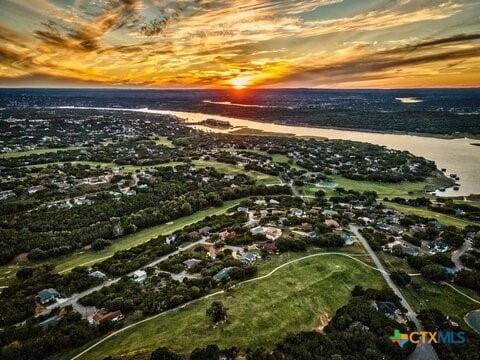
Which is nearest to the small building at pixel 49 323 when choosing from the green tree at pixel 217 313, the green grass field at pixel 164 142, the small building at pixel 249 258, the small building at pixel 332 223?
the green tree at pixel 217 313

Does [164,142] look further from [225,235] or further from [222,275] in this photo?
[222,275]

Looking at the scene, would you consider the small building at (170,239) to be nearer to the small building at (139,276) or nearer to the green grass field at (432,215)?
the small building at (139,276)

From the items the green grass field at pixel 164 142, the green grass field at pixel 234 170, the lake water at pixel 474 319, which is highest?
the lake water at pixel 474 319

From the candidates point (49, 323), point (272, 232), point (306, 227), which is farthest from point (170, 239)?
point (49, 323)

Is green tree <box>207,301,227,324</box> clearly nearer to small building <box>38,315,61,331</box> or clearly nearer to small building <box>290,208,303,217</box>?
small building <box>38,315,61,331</box>

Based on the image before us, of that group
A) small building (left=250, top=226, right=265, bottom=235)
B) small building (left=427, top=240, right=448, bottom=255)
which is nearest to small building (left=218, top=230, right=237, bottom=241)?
small building (left=250, top=226, right=265, bottom=235)

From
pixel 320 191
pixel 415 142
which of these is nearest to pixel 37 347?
pixel 320 191
